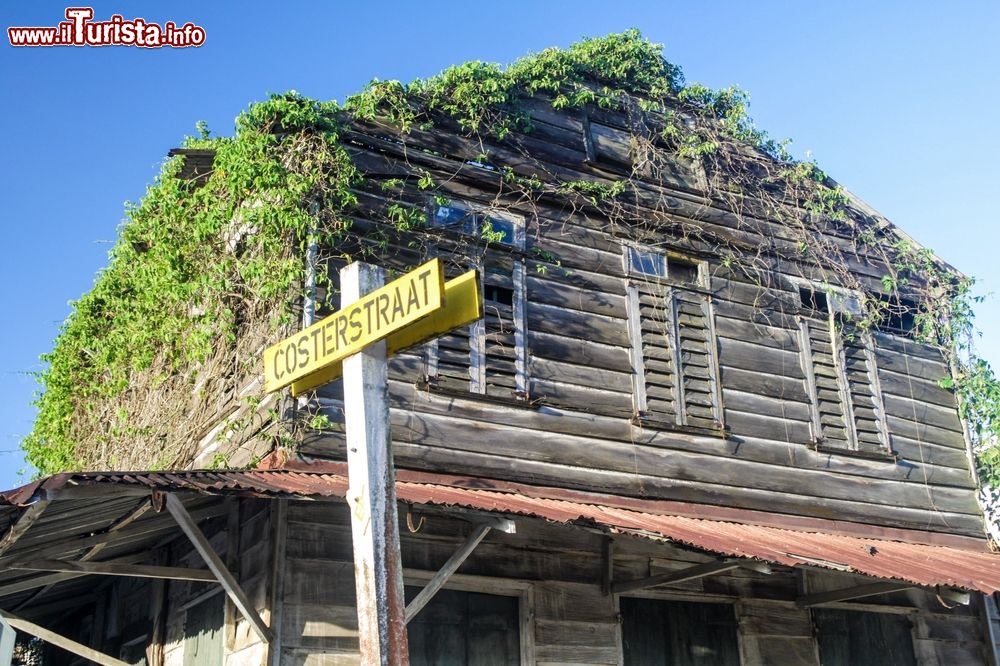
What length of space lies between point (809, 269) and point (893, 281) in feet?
3.64

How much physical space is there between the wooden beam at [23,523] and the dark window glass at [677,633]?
4826 mm

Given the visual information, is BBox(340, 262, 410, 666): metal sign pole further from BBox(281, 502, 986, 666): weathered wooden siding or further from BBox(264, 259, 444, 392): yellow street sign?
BBox(281, 502, 986, 666): weathered wooden siding

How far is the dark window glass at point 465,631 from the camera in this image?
7.64 meters

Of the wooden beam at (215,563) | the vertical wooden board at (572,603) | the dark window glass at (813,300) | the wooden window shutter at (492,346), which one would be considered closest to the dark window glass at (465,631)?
the vertical wooden board at (572,603)

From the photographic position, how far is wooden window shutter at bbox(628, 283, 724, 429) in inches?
390

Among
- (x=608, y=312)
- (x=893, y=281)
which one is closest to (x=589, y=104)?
(x=608, y=312)

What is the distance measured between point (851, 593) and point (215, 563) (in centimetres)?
543

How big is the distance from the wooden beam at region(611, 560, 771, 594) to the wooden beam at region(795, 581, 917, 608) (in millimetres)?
1098

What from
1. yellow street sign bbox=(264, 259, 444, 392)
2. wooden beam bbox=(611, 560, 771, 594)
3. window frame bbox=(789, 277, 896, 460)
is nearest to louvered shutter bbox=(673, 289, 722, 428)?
window frame bbox=(789, 277, 896, 460)

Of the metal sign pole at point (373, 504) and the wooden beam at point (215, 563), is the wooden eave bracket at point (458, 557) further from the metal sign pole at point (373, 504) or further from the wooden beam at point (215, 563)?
the metal sign pole at point (373, 504)

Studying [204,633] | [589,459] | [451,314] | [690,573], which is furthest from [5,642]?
[589,459]

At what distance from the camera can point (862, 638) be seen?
395 inches

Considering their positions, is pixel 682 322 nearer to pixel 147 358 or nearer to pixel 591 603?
pixel 591 603

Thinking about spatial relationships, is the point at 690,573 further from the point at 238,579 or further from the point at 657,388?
the point at 238,579
